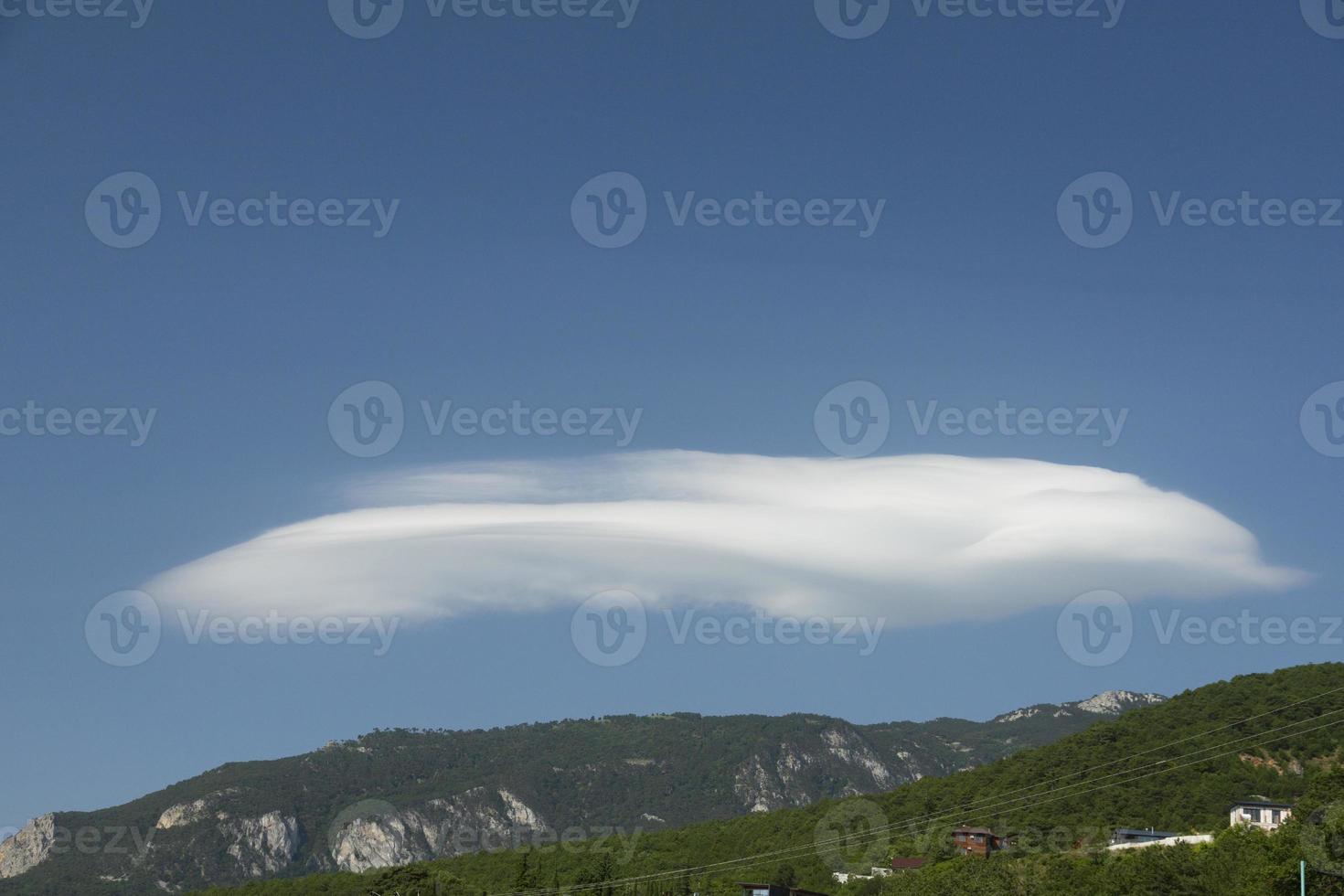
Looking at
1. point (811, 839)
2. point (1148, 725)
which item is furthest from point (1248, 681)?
point (811, 839)

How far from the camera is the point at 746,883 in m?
134

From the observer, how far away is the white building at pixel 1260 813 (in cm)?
12100

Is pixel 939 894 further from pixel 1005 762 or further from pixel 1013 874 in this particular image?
pixel 1005 762

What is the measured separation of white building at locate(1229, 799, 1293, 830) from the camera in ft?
397

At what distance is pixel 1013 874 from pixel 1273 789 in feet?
161

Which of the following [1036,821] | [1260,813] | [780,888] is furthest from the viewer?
[1036,821]

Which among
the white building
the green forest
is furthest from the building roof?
the white building

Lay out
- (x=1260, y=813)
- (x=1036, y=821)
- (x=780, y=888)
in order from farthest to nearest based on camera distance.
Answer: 1. (x=1036, y=821)
2. (x=780, y=888)
3. (x=1260, y=813)

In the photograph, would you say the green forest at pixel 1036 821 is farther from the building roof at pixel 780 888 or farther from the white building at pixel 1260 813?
the building roof at pixel 780 888

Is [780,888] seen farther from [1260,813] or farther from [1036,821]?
[1260,813]

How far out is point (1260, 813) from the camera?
406 ft

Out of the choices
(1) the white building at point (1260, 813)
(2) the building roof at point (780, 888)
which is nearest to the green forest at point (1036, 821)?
(1) the white building at point (1260, 813)

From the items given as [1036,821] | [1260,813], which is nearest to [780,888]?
[1036,821]

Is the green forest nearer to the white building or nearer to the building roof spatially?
the white building
